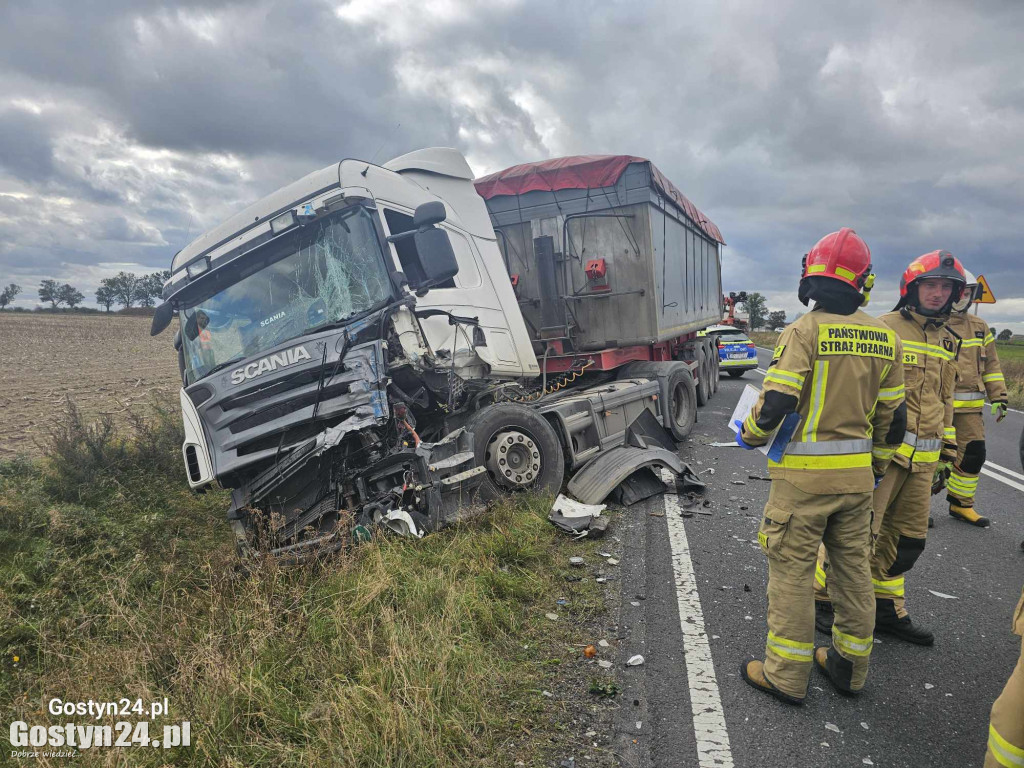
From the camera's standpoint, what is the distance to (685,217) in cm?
927

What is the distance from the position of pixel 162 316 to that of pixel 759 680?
502 cm

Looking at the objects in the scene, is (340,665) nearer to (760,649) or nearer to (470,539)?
(470,539)

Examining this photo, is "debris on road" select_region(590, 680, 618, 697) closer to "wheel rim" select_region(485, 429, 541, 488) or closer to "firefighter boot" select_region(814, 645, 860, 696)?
"firefighter boot" select_region(814, 645, 860, 696)

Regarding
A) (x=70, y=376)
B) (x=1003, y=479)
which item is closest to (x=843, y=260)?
(x=1003, y=479)

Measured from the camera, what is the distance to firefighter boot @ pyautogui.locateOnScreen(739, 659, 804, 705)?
2650 millimetres

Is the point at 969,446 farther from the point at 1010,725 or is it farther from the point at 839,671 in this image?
the point at 1010,725

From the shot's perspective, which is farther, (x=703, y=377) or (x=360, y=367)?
(x=703, y=377)

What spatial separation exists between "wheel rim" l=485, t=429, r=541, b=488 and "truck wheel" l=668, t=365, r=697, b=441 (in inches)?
132

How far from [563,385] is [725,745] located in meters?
A: 5.40

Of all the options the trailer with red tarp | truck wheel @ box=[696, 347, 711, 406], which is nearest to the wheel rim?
the trailer with red tarp

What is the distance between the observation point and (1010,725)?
1.78 meters

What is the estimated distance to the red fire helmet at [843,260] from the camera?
268cm

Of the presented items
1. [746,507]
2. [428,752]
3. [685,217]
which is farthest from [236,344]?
[685,217]

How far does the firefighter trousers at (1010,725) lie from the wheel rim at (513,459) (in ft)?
11.5
